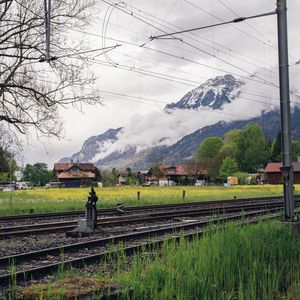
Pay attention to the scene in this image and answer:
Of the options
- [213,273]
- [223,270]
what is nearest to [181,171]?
[223,270]

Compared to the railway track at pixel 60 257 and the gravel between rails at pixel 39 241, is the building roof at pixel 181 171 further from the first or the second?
the railway track at pixel 60 257

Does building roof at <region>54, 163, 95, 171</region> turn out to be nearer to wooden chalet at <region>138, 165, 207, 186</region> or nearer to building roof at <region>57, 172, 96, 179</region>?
building roof at <region>57, 172, 96, 179</region>

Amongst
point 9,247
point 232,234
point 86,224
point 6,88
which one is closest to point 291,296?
point 232,234

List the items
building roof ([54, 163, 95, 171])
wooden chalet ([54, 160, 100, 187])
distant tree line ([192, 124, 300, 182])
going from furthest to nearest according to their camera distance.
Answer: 1. building roof ([54, 163, 95, 171])
2. wooden chalet ([54, 160, 100, 187])
3. distant tree line ([192, 124, 300, 182])

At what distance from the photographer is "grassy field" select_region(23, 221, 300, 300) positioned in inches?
223

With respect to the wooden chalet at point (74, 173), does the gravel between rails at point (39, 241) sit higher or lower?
lower

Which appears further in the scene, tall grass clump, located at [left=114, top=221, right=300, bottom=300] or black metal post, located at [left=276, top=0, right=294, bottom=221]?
black metal post, located at [left=276, top=0, right=294, bottom=221]

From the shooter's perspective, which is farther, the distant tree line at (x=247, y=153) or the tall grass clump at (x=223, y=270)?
the distant tree line at (x=247, y=153)

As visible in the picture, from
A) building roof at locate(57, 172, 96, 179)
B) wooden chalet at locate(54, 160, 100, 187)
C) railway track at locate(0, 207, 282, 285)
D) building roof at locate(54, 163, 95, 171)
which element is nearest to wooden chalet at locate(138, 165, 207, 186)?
building roof at locate(54, 163, 95, 171)

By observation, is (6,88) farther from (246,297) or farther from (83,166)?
(83,166)

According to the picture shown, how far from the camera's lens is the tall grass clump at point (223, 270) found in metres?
5.75

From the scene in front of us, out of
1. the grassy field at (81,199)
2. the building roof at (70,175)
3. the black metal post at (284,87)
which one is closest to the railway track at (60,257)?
the black metal post at (284,87)

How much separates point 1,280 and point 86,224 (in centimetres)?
754

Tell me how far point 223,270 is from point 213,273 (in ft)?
0.73
